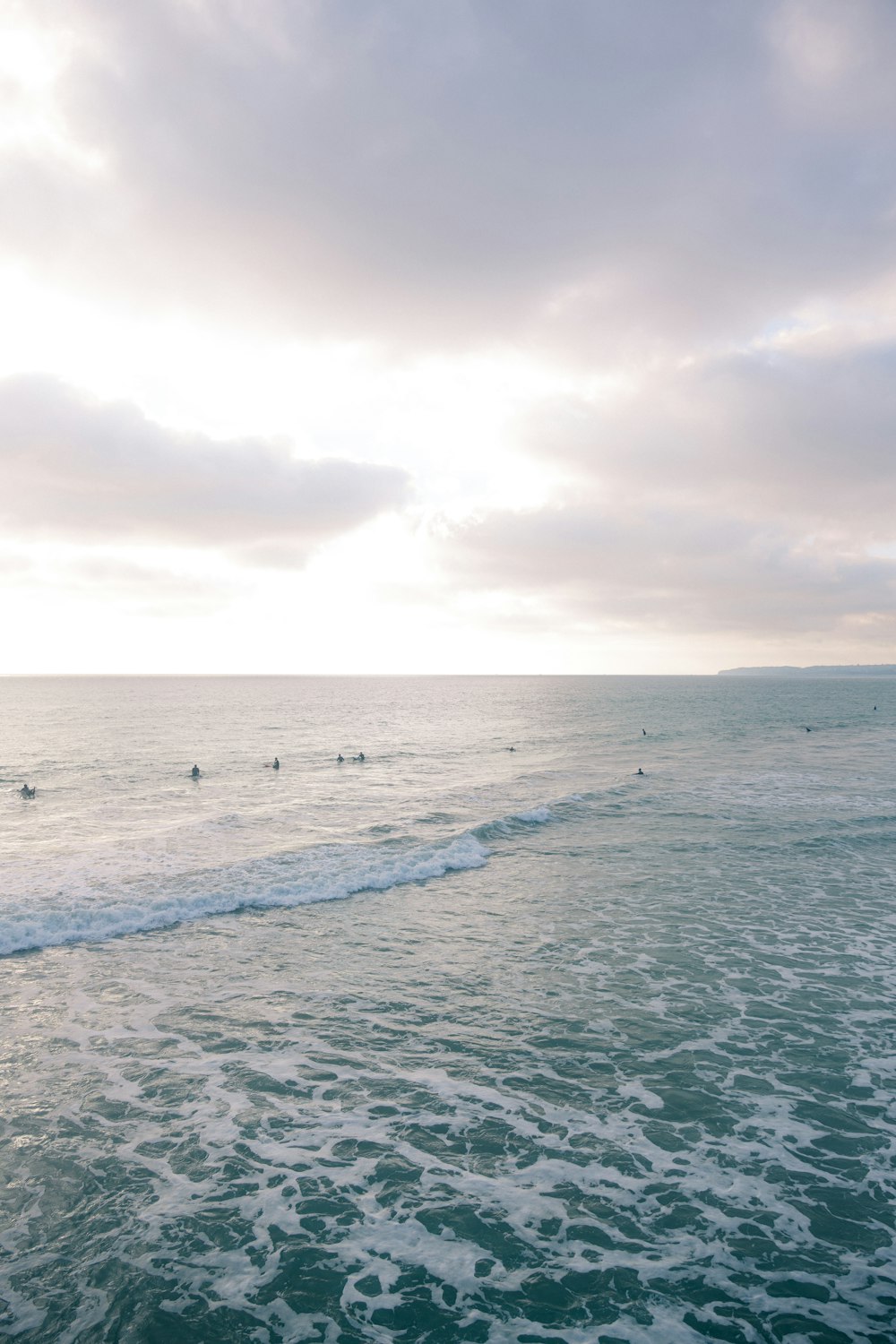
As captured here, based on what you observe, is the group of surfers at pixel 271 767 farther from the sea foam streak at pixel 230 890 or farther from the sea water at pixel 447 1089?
the sea foam streak at pixel 230 890

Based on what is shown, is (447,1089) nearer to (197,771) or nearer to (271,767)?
(197,771)

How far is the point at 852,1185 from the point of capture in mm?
10109

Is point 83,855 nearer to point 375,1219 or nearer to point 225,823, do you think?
point 225,823

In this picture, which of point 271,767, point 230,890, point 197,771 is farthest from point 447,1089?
point 271,767

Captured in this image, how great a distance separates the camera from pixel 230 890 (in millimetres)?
24906

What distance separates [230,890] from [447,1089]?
1478 centimetres

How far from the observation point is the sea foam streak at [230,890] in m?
21.4

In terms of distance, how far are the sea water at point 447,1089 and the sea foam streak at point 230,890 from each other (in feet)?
0.53

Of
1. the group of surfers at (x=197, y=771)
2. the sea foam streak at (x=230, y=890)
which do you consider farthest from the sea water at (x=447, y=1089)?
the group of surfers at (x=197, y=771)

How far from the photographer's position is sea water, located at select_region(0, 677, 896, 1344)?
8.42 meters

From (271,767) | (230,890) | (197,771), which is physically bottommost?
(230,890)

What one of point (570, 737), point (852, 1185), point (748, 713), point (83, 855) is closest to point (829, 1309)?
point (852, 1185)

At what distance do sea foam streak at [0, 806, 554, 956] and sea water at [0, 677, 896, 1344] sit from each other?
0.53 ft

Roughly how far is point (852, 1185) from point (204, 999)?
14095 mm
